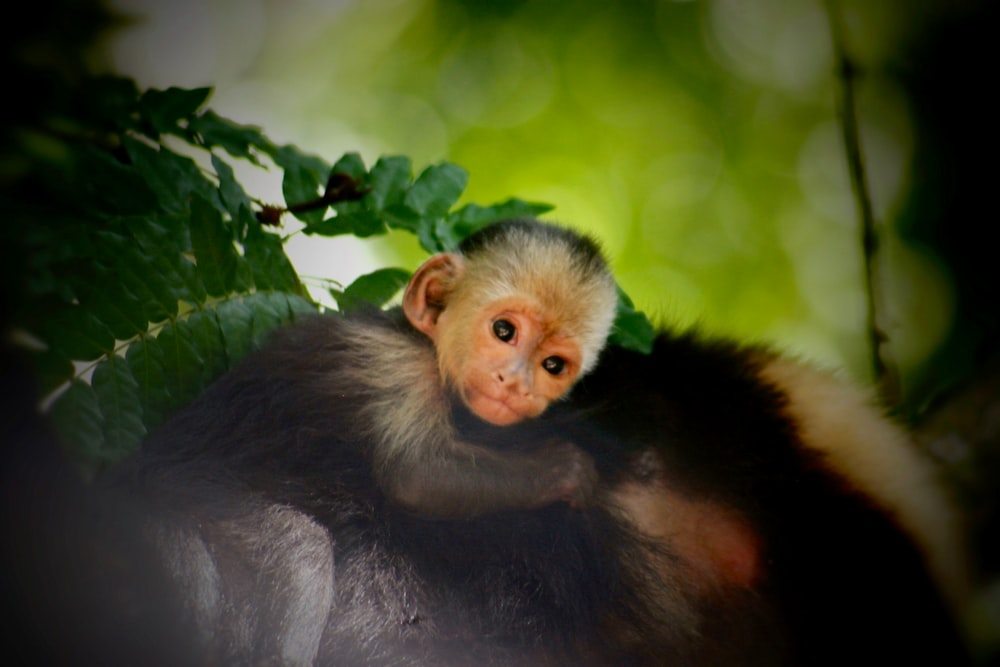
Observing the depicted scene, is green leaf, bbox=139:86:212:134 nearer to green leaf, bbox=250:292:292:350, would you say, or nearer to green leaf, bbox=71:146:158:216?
green leaf, bbox=71:146:158:216

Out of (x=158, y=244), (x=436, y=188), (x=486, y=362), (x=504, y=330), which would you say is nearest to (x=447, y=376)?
(x=486, y=362)

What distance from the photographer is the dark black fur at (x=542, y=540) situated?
0.76 meters

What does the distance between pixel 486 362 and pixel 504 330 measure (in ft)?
0.37

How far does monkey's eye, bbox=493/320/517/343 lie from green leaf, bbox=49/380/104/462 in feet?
2.03

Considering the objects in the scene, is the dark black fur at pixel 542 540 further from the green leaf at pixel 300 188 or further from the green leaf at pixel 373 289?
the green leaf at pixel 300 188

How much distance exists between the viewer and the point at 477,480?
87 centimetres

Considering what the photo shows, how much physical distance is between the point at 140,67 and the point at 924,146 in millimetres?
1041

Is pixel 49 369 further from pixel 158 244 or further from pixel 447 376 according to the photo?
pixel 447 376

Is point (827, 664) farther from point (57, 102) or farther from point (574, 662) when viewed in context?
point (57, 102)

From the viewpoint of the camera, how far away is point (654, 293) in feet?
4.00

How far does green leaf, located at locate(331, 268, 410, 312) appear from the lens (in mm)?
1040

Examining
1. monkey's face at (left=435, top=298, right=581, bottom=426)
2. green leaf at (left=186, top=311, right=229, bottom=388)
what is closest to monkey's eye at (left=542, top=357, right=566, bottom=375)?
monkey's face at (left=435, top=298, right=581, bottom=426)

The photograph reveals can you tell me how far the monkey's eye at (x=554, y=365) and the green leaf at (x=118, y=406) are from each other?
549 mm

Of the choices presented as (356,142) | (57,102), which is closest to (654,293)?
(356,142)
